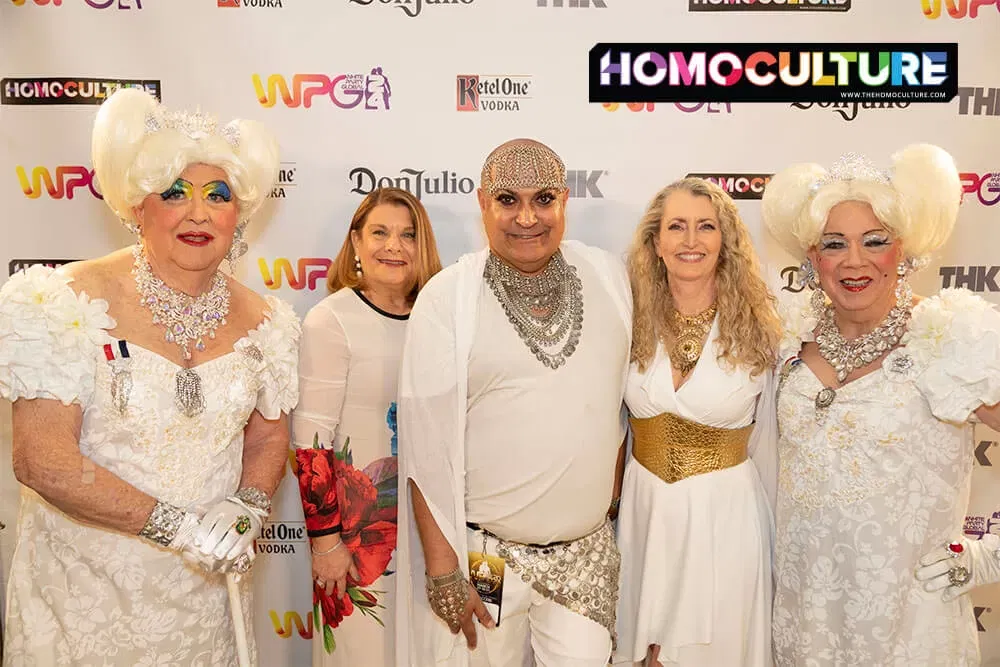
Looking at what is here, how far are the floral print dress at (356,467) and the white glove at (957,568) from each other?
5.21ft

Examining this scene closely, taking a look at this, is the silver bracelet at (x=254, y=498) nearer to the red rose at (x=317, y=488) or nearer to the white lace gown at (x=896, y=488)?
the red rose at (x=317, y=488)

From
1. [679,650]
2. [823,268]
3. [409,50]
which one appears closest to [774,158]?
[823,268]

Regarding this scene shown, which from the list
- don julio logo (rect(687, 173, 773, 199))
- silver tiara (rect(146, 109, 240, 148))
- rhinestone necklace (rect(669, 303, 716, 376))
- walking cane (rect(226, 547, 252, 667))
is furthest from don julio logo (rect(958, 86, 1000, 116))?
walking cane (rect(226, 547, 252, 667))

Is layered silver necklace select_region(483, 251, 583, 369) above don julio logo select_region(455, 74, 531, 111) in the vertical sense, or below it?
below

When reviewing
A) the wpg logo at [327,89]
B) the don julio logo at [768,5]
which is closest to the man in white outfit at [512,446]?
the wpg logo at [327,89]

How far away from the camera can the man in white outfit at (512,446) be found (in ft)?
8.00

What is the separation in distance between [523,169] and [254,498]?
3.90 feet

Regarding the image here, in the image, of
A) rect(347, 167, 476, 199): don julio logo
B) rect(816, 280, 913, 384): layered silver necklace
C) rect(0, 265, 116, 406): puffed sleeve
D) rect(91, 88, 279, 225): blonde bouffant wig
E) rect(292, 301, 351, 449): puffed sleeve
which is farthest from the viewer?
rect(347, 167, 476, 199): don julio logo

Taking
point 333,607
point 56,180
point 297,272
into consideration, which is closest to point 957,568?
point 333,607

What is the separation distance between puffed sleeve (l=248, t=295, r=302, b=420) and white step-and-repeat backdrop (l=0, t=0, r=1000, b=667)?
1027 mm

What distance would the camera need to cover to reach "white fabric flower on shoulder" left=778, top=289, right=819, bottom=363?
2.59 m

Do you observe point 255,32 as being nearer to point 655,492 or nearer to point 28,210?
point 28,210

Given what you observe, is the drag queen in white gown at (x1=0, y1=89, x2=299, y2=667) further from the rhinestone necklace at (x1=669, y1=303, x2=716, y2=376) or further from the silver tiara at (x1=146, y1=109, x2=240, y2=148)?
the rhinestone necklace at (x1=669, y1=303, x2=716, y2=376)

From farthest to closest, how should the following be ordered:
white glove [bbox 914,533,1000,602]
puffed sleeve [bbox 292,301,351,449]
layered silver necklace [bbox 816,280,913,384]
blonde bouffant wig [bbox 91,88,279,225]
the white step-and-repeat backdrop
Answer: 1. the white step-and-repeat backdrop
2. puffed sleeve [bbox 292,301,351,449]
3. layered silver necklace [bbox 816,280,913,384]
4. white glove [bbox 914,533,1000,602]
5. blonde bouffant wig [bbox 91,88,279,225]
